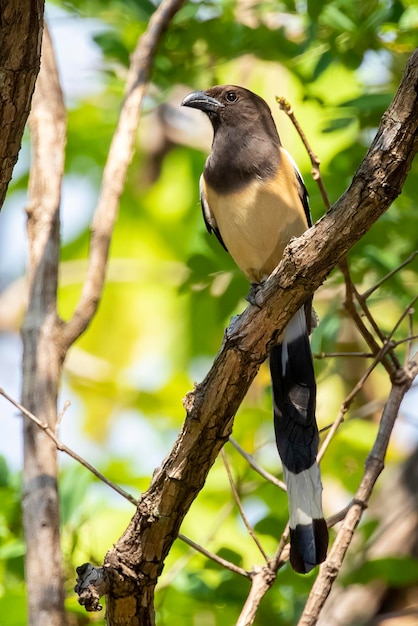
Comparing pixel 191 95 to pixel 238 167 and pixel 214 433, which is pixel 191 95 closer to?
pixel 238 167

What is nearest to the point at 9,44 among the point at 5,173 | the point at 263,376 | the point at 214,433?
the point at 5,173

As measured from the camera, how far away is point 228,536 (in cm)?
490

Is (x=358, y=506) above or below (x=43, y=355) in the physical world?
below

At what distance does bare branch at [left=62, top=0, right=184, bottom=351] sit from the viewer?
13.5 feet

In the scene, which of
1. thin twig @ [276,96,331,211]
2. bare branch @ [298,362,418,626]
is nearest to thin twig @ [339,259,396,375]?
bare branch @ [298,362,418,626]

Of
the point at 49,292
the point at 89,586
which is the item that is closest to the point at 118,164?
the point at 49,292

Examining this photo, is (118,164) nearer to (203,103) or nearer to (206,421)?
(203,103)

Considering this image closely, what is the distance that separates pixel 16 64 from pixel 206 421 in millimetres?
1217

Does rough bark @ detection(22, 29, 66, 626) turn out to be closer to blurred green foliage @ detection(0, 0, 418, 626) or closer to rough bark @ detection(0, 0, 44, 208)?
blurred green foliage @ detection(0, 0, 418, 626)

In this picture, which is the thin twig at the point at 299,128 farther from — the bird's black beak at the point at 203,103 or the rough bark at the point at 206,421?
the bird's black beak at the point at 203,103

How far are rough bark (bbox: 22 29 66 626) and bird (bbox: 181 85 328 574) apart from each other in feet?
2.39

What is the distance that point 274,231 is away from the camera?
395 cm

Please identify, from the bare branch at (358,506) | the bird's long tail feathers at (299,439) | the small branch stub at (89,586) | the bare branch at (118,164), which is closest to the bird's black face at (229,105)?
the bare branch at (118,164)

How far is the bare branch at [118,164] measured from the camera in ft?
13.5
